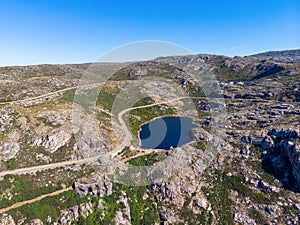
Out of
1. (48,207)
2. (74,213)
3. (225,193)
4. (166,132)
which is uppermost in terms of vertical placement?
(166,132)

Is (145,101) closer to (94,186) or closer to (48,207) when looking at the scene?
(94,186)

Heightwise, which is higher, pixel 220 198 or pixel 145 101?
pixel 145 101

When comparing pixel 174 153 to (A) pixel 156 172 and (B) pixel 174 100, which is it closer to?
(A) pixel 156 172

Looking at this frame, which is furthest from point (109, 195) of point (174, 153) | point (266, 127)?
point (266, 127)

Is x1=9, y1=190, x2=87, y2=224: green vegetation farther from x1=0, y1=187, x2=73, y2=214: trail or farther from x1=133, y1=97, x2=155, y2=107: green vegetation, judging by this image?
x1=133, y1=97, x2=155, y2=107: green vegetation

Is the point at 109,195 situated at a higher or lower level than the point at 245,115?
lower

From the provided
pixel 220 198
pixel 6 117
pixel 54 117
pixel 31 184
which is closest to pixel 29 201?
pixel 31 184
